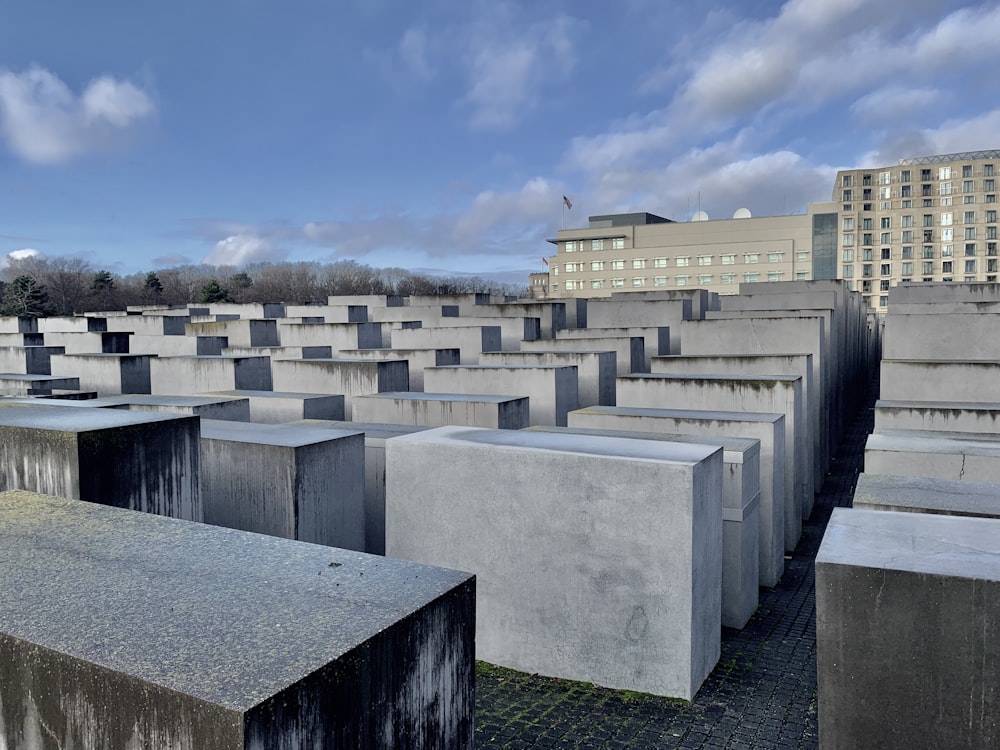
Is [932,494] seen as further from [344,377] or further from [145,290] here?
[145,290]

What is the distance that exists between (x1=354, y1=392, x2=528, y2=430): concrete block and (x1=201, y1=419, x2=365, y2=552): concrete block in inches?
141

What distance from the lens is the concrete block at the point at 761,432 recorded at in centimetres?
1134

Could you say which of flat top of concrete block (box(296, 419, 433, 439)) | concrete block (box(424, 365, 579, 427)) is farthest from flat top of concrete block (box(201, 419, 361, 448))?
concrete block (box(424, 365, 579, 427))

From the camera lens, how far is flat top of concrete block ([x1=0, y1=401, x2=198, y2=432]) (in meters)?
6.48

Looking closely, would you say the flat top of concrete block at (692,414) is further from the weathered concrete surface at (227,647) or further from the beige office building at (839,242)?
the beige office building at (839,242)

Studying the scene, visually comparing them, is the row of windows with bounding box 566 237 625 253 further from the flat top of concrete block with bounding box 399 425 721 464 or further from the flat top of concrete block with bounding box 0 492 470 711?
the flat top of concrete block with bounding box 0 492 470 711

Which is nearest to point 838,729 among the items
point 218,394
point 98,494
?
point 98,494

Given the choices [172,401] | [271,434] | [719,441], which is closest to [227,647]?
[271,434]

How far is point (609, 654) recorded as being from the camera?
7.92m

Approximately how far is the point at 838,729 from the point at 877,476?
13.9 ft

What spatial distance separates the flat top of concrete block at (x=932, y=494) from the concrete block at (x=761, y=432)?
2.89m

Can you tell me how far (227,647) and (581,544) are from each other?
523 cm

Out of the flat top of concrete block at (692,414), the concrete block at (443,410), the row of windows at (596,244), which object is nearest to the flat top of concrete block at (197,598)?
the flat top of concrete block at (692,414)

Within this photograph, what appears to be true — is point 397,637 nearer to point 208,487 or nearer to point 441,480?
point 441,480
